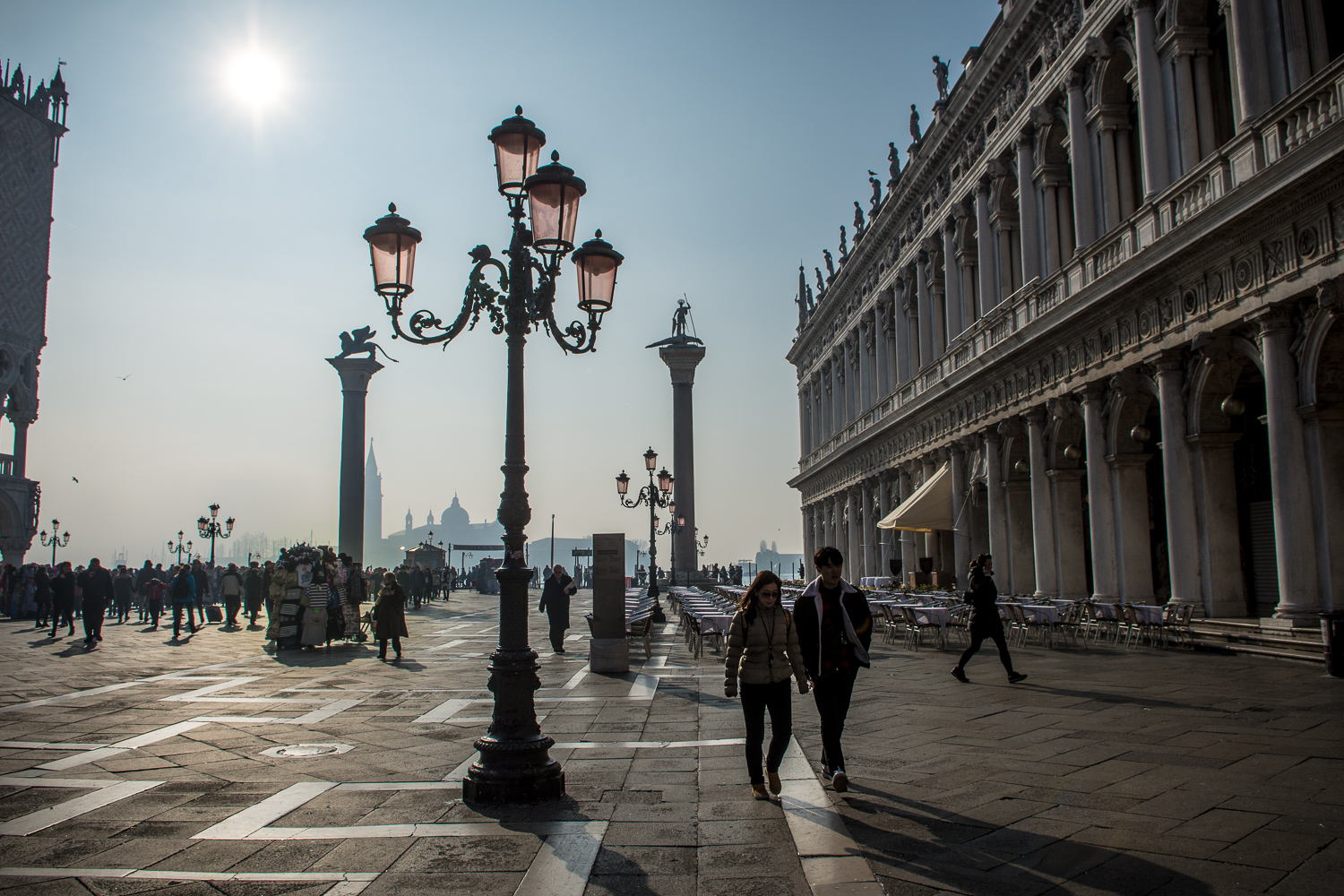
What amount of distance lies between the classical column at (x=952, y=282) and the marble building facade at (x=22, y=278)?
4129cm

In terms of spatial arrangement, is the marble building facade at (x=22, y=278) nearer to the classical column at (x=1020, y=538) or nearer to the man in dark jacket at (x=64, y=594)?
the man in dark jacket at (x=64, y=594)

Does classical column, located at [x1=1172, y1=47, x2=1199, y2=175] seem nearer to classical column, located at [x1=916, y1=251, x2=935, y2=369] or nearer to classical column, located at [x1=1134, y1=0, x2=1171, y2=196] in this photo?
classical column, located at [x1=1134, y1=0, x2=1171, y2=196]

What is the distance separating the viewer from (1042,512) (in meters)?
19.6

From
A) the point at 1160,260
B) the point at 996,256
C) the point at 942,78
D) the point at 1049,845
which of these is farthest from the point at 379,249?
the point at 942,78

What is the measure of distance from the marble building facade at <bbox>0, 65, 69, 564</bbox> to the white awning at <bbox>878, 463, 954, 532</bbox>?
40.8 m

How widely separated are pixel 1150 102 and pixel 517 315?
13374 mm

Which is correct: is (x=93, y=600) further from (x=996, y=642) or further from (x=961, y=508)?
(x=961, y=508)

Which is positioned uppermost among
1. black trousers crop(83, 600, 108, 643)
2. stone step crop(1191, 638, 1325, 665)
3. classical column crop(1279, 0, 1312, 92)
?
classical column crop(1279, 0, 1312, 92)

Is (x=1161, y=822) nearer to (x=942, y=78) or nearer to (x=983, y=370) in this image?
(x=983, y=370)

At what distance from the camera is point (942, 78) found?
26250mm

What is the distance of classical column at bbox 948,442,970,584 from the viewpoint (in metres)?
23.6

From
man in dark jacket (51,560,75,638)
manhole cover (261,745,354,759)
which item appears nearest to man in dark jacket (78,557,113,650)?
man in dark jacket (51,560,75,638)

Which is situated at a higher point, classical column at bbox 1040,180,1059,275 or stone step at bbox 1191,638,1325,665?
classical column at bbox 1040,180,1059,275

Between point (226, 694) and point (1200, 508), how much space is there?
45.0 feet
